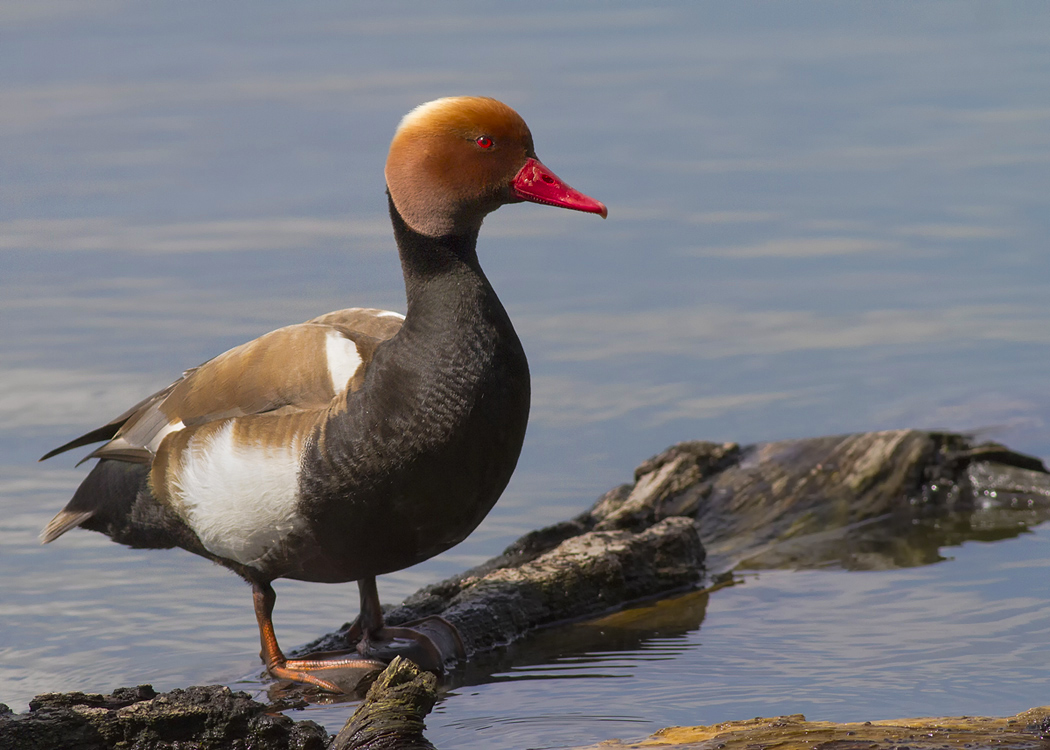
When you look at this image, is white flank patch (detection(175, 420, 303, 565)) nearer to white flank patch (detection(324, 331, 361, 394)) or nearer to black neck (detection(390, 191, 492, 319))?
white flank patch (detection(324, 331, 361, 394))

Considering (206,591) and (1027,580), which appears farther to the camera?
(206,591)

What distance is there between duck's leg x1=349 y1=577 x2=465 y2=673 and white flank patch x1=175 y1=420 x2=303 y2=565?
20.6 inches

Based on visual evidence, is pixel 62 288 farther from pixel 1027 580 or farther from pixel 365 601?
pixel 1027 580

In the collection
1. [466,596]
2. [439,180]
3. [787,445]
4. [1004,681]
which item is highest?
[439,180]

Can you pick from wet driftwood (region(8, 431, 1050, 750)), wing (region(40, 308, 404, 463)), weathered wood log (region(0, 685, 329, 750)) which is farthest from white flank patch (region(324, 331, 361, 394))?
weathered wood log (region(0, 685, 329, 750))

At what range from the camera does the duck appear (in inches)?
199

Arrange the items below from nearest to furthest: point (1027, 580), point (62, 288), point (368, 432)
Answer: point (368, 432)
point (1027, 580)
point (62, 288)

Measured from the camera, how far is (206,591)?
715 centimetres

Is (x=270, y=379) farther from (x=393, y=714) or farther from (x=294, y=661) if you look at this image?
(x=393, y=714)

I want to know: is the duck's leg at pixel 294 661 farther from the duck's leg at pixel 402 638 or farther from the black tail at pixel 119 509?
the black tail at pixel 119 509

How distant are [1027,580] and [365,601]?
2.91 metres

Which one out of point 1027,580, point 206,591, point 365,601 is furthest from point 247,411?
point 1027,580

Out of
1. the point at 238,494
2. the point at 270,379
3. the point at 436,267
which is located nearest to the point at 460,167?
the point at 436,267

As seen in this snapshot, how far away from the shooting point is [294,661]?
18.2 feet
